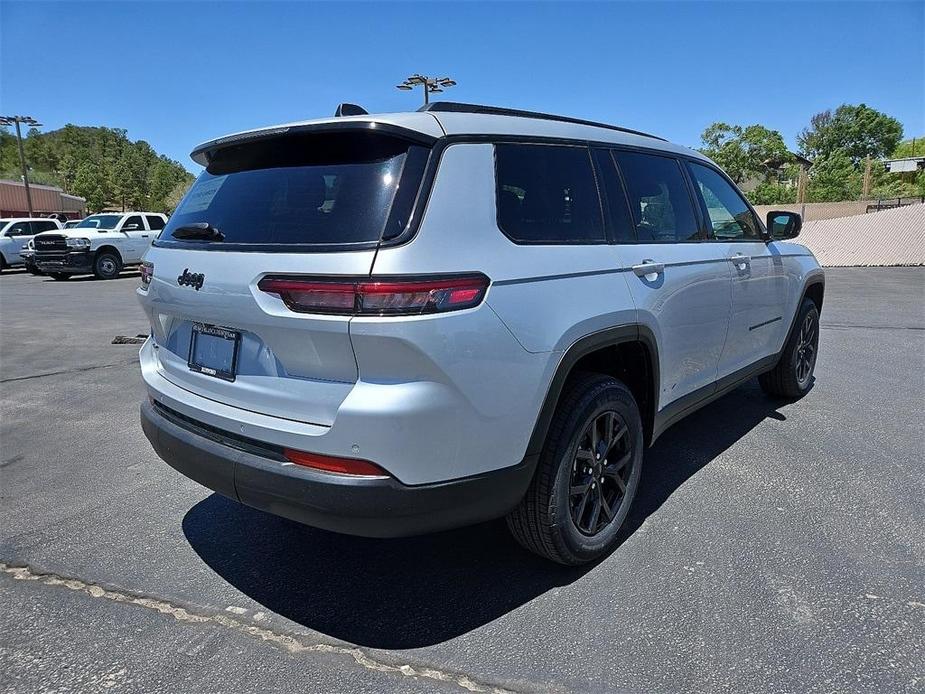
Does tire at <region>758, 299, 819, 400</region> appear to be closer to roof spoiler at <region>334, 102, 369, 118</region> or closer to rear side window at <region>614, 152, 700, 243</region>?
rear side window at <region>614, 152, 700, 243</region>

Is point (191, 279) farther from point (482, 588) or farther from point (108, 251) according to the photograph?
point (108, 251)

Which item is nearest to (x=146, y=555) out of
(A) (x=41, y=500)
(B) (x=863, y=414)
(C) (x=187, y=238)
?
(A) (x=41, y=500)

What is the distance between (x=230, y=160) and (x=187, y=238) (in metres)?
0.39

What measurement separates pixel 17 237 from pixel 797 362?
25152 millimetres

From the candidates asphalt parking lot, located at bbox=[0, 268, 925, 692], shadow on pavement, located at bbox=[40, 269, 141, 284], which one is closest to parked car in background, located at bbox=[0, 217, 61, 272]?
shadow on pavement, located at bbox=[40, 269, 141, 284]

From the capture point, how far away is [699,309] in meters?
3.42

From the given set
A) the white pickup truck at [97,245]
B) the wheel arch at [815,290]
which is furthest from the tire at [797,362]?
the white pickup truck at [97,245]

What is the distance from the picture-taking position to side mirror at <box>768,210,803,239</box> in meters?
4.56

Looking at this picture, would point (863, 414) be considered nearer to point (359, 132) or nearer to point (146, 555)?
point (359, 132)

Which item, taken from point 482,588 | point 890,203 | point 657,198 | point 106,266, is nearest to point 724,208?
point 657,198

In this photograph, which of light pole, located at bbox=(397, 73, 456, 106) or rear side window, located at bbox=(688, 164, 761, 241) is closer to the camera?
rear side window, located at bbox=(688, 164, 761, 241)

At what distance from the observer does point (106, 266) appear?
19469mm

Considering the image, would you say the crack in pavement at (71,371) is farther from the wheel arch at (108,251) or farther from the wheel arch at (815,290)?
the wheel arch at (108,251)

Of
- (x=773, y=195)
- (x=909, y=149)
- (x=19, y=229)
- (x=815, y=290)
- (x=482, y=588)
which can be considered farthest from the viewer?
(x=909, y=149)
